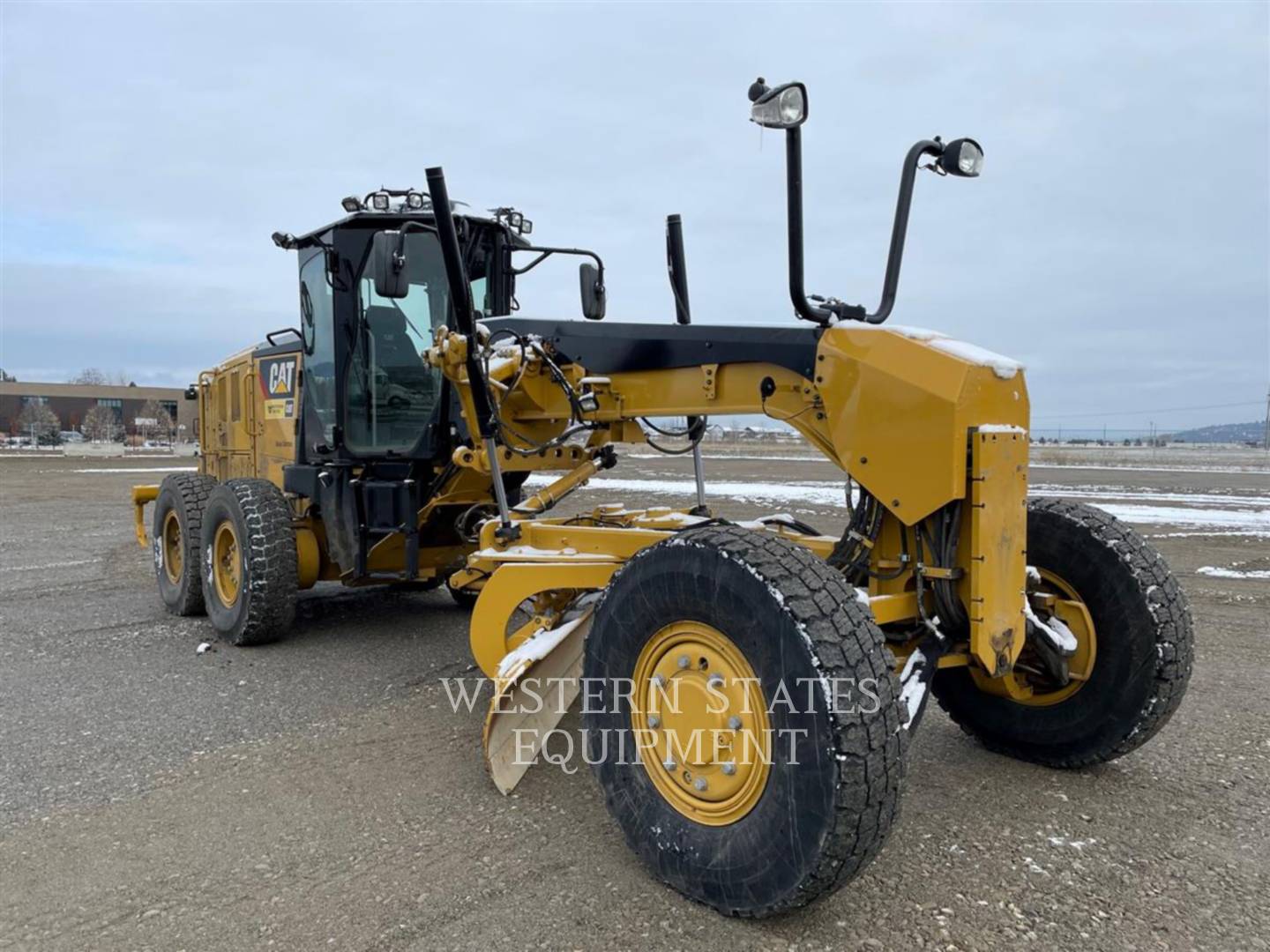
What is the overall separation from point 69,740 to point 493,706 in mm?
2205

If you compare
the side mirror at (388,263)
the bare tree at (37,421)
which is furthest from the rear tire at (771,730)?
the bare tree at (37,421)

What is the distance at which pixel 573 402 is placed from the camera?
14.3ft

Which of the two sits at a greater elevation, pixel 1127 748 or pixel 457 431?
pixel 457 431

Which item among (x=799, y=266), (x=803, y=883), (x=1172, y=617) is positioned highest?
(x=799, y=266)

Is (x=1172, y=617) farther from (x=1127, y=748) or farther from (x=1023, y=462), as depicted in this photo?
(x=1023, y=462)

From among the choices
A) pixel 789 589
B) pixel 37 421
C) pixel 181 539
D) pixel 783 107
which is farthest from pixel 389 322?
pixel 37 421

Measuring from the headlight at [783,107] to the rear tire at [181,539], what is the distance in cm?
566

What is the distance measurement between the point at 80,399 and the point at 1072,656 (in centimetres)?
10604

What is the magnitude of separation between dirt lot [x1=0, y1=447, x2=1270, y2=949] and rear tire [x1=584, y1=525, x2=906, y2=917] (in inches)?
7.1

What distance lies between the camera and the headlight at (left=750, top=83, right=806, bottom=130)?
2.79 meters

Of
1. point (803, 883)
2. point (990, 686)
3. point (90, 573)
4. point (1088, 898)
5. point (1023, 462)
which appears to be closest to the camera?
point (803, 883)

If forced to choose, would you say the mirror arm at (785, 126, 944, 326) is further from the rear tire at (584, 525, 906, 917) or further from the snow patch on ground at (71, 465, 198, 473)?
the snow patch on ground at (71, 465, 198, 473)

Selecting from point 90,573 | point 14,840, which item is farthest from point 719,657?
point 90,573

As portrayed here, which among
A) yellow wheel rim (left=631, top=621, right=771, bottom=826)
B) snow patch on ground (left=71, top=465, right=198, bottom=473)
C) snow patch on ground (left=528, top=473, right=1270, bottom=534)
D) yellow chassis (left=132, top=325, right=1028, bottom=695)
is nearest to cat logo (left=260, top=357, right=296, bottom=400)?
yellow chassis (left=132, top=325, right=1028, bottom=695)
